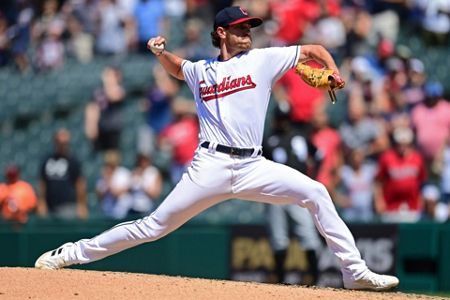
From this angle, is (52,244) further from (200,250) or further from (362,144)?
(362,144)

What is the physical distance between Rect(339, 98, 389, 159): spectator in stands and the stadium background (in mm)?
651

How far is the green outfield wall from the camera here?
1220cm

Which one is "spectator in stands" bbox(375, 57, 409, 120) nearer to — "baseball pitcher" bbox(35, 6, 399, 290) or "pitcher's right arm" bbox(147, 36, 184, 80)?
"pitcher's right arm" bbox(147, 36, 184, 80)

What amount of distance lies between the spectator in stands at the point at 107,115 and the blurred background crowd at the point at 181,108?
→ 0.02m

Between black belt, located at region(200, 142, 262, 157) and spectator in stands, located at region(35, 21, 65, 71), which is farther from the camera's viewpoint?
spectator in stands, located at region(35, 21, 65, 71)

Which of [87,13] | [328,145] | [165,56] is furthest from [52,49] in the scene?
[165,56]

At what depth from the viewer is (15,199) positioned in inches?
536

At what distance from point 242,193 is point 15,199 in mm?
6490

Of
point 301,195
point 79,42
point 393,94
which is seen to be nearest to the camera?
point 301,195

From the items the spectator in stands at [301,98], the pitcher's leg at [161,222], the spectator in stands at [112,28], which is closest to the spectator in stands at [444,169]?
the spectator in stands at [301,98]

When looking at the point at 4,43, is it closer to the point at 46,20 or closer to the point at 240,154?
the point at 46,20

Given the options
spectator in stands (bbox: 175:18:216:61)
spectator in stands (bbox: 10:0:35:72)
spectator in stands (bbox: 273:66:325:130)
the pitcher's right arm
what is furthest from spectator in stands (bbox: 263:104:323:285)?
spectator in stands (bbox: 10:0:35:72)

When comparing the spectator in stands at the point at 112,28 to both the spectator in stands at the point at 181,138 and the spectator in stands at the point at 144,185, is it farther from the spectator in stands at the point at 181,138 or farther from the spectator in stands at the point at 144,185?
the spectator in stands at the point at 144,185

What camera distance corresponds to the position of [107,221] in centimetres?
1234
